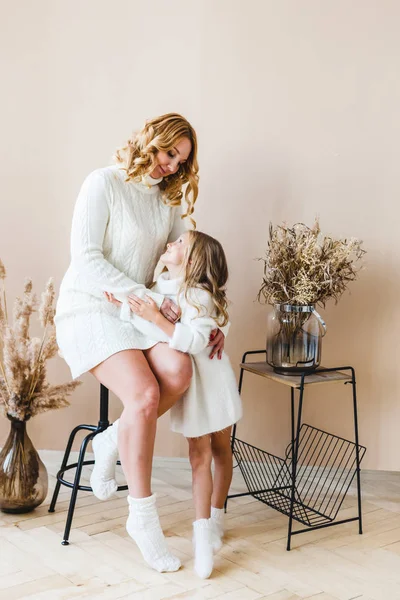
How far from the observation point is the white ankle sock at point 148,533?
6.98ft

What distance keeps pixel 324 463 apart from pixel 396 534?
53cm

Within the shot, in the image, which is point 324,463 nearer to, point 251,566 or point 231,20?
point 251,566

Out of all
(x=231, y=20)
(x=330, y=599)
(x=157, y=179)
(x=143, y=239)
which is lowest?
(x=330, y=599)

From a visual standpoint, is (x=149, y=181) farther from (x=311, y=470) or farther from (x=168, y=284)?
(x=311, y=470)

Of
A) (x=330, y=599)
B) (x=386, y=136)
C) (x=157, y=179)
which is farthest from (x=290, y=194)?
(x=330, y=599)

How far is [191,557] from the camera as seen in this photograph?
226 centimetres

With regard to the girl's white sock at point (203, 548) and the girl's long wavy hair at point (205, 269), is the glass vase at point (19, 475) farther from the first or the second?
the girl's long wavy hair at point (205, 269)

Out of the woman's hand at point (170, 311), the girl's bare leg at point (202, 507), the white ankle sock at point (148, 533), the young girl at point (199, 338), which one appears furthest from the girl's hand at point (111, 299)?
the white ankle sock at point (148, 533)

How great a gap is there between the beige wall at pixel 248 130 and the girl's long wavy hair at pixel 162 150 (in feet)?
1.37

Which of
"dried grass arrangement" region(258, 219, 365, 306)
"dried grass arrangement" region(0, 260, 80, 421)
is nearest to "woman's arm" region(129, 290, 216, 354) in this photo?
"dried grass arrangement" region(258, 219, 365, 306)

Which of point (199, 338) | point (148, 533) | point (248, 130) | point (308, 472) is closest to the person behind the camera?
point (148, 533)

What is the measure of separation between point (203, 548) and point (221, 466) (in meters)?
0.32

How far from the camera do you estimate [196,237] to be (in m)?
2.32

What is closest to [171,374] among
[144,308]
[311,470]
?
[144,308]
